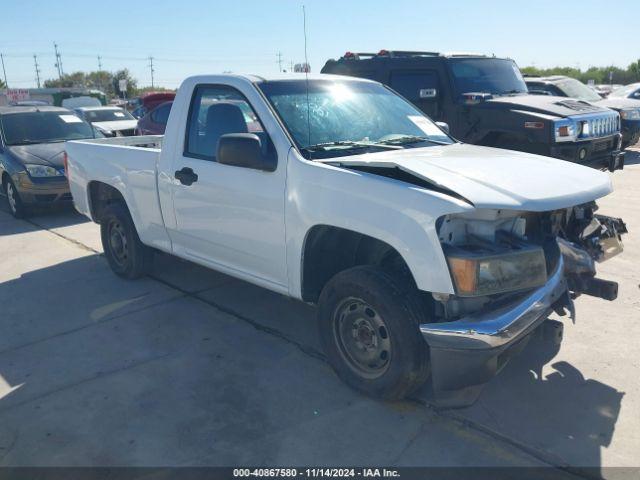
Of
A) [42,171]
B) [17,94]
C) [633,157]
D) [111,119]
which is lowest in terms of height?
[633,157]

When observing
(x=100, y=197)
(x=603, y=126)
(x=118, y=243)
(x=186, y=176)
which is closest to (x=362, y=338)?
(x=186, y=176)

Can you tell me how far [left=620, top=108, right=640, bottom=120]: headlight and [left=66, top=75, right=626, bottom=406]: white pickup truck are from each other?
28.5 ft

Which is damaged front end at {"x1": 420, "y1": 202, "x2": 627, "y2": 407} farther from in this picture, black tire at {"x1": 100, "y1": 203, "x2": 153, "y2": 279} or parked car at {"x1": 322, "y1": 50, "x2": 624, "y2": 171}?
parked car at {"x1": 322, "y1": 50, "x2": 624, "y2": 171}

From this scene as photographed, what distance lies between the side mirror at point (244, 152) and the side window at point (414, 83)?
17.2 feet

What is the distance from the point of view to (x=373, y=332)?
3.50 meters

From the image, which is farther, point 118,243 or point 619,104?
point 619,104

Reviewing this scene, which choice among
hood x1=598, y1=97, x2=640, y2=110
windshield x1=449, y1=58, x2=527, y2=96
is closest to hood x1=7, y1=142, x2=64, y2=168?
windshield x1=449, y1=58, x2=527, y2=96

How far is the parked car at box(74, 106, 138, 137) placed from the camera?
15.6m

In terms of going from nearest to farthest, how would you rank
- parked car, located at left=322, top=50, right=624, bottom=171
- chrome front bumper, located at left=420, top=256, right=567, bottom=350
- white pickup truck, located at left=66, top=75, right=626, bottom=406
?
chrome front bumper, located at left=420, top=256, right=567, bottom=350, white pickup truck, located at left=66, top=75, right=626, bottom=406, parked car, located at left=322, top=50, right=624, bottom=171

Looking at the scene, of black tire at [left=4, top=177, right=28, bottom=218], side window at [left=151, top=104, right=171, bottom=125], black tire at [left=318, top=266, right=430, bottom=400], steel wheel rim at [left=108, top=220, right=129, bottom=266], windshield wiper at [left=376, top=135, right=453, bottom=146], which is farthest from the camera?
side window at [left=151, top=104, right=171, bottom=125]

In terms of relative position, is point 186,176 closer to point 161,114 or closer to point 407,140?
point 407,140

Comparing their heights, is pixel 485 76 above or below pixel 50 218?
above

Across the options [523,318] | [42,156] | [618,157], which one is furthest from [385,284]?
[42,156]

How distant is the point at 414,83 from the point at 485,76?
3.54 feet
